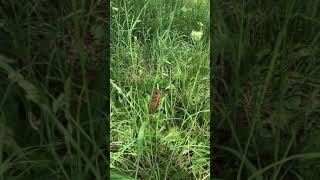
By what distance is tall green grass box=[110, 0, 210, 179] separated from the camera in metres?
1.24

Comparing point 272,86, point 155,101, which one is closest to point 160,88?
point 155,101

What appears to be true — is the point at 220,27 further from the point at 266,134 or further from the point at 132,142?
the point at 132,142

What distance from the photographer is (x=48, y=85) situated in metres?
0.88

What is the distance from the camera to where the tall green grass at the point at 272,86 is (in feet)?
2.95

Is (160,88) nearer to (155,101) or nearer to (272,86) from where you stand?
(155,101)

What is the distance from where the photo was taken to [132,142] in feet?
3.97

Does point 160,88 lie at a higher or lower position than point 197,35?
lower

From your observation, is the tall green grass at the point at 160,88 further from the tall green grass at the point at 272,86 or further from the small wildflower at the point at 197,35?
the tall green grass at the point at 272,86

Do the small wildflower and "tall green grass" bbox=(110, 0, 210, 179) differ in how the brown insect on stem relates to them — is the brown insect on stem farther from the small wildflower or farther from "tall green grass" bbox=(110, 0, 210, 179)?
the small wildflower

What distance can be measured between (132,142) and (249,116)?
0.40 meters

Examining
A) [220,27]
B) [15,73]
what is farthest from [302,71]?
[15,73]

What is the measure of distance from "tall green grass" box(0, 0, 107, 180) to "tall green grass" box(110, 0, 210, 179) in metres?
0.31

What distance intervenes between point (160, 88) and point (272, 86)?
0.47 meters

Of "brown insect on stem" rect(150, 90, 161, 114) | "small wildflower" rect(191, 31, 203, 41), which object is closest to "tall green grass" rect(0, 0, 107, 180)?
"brown insect on stem" rect(150, 90, 161, 114)
